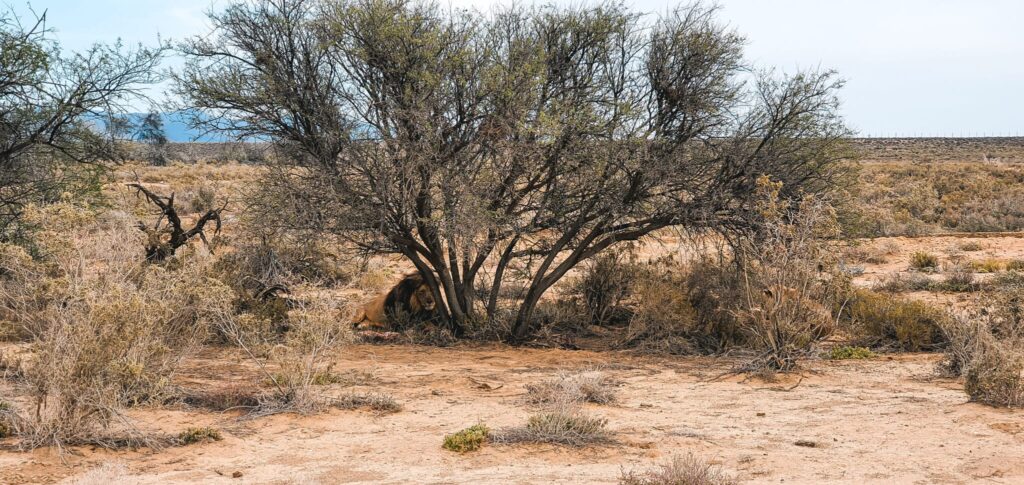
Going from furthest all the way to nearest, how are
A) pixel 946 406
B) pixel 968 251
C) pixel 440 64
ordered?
pixel 968 251, pixel 440 64, pixel 946 406

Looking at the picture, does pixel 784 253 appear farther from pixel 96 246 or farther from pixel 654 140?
pixel 96 246

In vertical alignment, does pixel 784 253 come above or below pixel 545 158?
below

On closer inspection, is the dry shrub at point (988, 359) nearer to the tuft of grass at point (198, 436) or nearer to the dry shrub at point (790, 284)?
the dry shrub at point (790, 284)

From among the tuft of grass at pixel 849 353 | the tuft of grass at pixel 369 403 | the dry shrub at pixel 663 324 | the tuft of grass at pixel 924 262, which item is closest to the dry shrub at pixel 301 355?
the tuft of grass at pixel 369 403

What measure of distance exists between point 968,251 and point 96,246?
2163cm

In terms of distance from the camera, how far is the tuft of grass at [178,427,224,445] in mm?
7418

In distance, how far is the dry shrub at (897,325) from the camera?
1277 cm

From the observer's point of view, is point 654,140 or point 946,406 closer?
point 946,406

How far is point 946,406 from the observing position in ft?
28.4

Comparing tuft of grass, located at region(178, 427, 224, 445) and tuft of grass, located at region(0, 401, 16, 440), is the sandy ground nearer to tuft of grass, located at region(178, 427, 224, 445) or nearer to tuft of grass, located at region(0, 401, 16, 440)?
tuft of grass, located at region(178, 427, 224, 445)

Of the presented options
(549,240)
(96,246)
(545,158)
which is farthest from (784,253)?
(96,246)

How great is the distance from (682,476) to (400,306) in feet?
30.9

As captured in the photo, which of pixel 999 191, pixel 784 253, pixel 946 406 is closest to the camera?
pixel 946 406

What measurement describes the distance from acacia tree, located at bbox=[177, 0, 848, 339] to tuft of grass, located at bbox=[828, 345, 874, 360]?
7.37 feet
